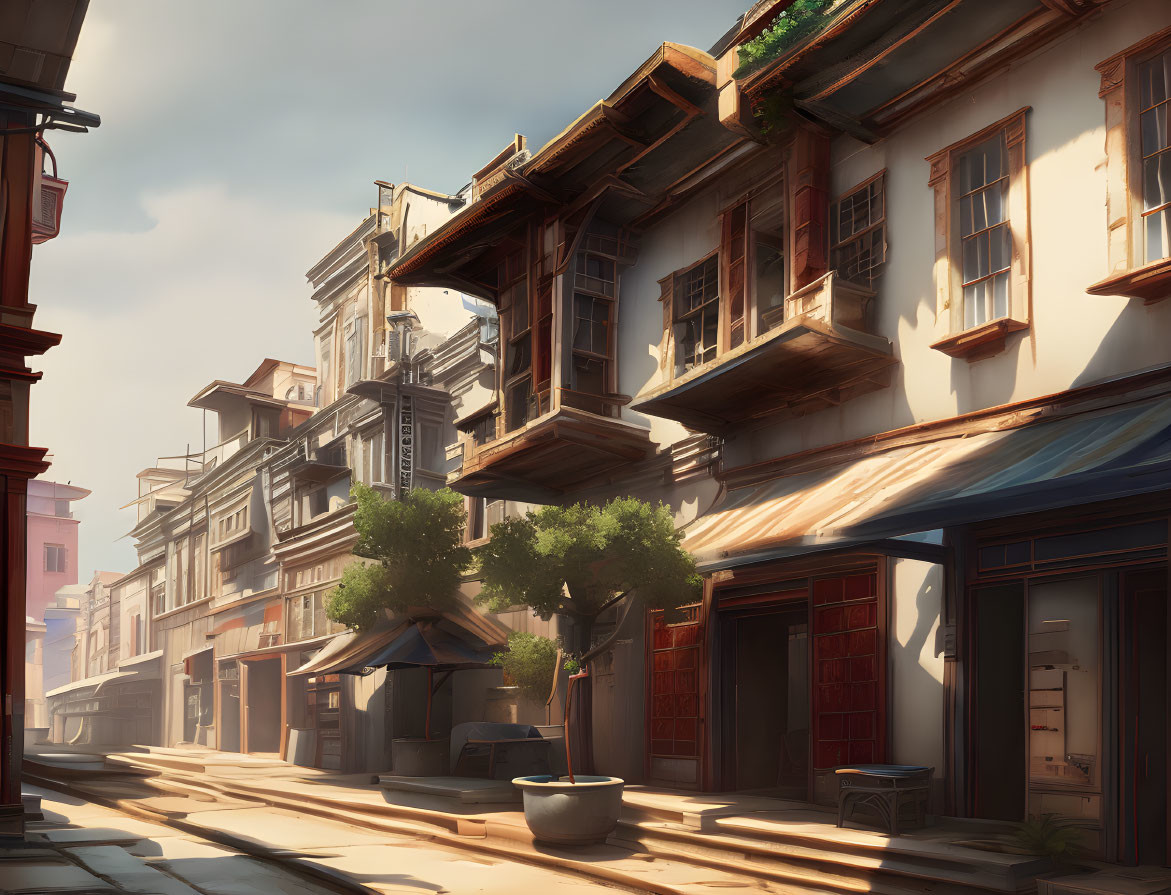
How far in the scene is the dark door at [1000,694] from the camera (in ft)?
40.0

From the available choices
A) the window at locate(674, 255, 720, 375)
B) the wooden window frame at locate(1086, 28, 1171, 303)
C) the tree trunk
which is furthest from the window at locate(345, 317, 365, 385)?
the wooden window frame at locate(1086, 28, 1171, 303)

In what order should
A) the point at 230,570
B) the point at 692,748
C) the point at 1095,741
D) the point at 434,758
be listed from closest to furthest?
the point at 1095,741 < the point at 692,748 < the point at 434,758 < the point at 230,570

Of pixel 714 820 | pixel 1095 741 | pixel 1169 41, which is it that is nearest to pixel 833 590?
pixel 714 820

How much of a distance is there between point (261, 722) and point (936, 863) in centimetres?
2747

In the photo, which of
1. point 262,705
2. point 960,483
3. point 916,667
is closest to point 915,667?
point 916,667

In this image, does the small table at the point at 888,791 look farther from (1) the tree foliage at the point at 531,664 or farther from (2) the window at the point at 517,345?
(2) the window at the point at 517,345

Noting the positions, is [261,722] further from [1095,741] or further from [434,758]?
[1095,741]

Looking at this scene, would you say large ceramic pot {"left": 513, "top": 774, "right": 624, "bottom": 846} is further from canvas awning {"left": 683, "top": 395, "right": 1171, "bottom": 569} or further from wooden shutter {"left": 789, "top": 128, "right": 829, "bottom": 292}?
wooden shutter {"left": 789, "top": 128, "right": 829, "bottom": 292}

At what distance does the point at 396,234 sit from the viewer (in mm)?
29953

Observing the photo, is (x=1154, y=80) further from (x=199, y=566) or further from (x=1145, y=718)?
(x=199, y=566)

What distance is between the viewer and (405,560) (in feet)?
69.4

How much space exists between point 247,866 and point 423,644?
30.0 feet

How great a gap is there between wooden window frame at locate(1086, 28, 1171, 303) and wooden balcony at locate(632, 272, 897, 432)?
10.5 ft

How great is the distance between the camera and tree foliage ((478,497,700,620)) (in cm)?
1416
